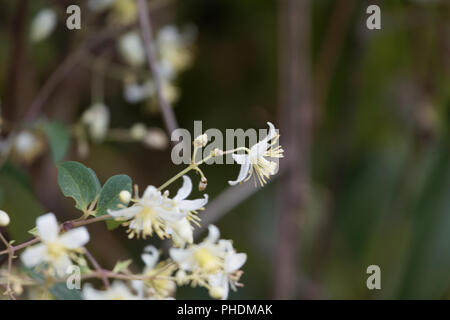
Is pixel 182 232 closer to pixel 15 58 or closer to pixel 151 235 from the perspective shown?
pixel 151 235

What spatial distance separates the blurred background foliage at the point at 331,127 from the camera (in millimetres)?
1088

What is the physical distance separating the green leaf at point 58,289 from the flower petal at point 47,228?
0.07 meters

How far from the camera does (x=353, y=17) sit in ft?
4.21

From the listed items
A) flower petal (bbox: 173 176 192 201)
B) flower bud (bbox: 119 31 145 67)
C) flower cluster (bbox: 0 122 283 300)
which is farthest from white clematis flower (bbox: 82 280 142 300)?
flower bud (bbox: 119 31 145 67)

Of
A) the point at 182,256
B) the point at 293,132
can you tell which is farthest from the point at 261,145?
the point at 293,132

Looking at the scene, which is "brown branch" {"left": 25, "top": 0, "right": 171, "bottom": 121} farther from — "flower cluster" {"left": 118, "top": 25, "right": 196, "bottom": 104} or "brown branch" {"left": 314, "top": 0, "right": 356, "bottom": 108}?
"brown branch" {"left": 314, "top": 0, "right": 356, "bottom": 108}

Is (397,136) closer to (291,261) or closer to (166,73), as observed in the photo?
(291,261)

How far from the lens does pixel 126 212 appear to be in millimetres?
434

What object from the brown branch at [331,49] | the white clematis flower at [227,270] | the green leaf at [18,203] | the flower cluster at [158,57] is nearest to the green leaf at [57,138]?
the green leaf at [18,203]

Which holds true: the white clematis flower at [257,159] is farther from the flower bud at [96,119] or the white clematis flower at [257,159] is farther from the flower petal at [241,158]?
the flower bud at [96,119]

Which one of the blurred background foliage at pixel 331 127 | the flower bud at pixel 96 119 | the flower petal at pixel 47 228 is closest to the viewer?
the flower petal at pixel 47 228

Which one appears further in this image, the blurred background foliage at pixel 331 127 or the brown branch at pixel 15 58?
the blurred background foliage at pixel 331 127

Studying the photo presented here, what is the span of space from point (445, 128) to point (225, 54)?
56 cm
